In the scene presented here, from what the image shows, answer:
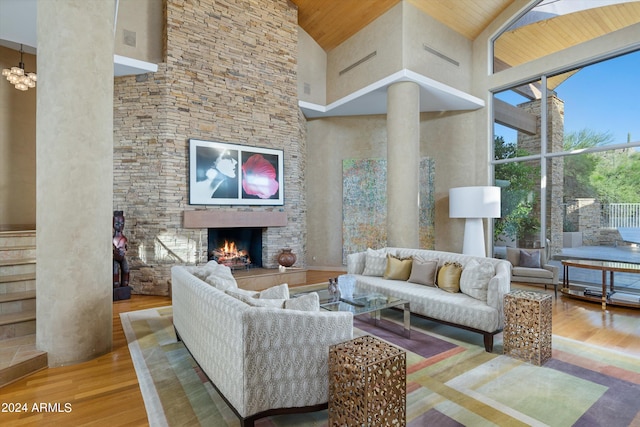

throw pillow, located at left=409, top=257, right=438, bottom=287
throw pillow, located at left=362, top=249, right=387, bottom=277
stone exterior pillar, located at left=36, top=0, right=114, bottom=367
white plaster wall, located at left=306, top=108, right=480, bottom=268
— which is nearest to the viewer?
stone exterior pillar, located at left=36, top=0, right=114, bottom=367

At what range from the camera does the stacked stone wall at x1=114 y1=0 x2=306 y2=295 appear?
5637 millimetres

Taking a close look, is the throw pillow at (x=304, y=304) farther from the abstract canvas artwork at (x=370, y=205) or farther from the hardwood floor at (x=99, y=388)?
the abstract canvas artwork at (x=370, y=205)

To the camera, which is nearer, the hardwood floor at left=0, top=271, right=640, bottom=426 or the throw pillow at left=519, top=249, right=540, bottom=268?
the hardwood floor at left=0, top=271, right=640, bottom=426

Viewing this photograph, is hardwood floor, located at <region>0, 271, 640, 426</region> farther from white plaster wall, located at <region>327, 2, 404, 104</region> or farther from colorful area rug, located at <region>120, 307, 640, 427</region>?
white plaster wall, located at <region>327, 2, 404, 104</region>

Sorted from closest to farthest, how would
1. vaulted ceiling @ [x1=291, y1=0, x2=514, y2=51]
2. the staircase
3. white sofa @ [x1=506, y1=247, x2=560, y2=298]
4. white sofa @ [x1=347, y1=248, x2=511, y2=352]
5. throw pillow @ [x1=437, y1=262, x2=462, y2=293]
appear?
the staircase < white sofa @ [x1=347, y1=248, x2=511, y2=352] < throw pillow @ [x1=437, y1=262, x2=462, y2=293] < white sofa @ [x1=506, y1=247, x2=560, y2=298] < vaulted ceiling @ [x1=291, y1=0, x2=514, y2=51]

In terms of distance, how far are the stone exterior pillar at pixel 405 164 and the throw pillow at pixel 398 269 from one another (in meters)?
1.73

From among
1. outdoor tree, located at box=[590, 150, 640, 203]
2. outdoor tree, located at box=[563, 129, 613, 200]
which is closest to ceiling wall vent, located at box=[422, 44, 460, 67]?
Result: outdoor tree, located at box=[563, 129, 613, 200]

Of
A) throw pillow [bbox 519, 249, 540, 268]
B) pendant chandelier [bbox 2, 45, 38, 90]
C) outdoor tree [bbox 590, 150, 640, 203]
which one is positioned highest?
pendant chandelier [bbox 2, 45, 38, 90]

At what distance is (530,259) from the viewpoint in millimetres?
5711

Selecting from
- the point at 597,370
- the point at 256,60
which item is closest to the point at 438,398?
the point at 597,370

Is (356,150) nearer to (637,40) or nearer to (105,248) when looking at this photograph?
(637,40)

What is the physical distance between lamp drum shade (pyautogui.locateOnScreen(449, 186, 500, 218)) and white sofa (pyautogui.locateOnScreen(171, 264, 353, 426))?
183 inches

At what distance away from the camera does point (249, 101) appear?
6.50 m

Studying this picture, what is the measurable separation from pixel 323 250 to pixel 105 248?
18.1ft
